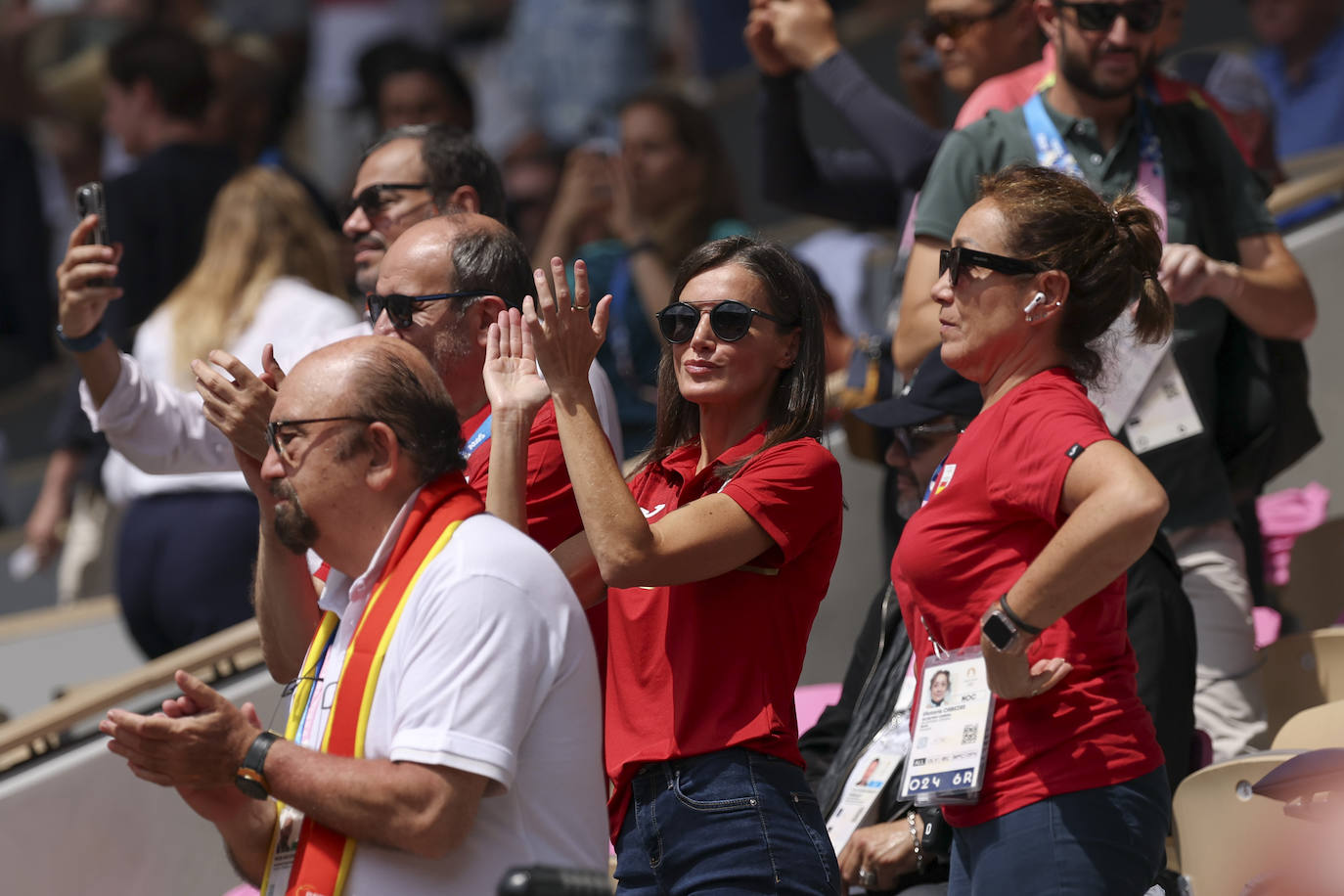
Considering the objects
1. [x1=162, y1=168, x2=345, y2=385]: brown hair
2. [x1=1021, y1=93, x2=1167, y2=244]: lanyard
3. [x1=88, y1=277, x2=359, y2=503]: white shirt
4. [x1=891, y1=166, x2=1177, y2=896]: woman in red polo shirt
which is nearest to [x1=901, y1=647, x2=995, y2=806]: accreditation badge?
[x1=891, y1=166, x2=1177, y2=896]: woman in red polo shirt

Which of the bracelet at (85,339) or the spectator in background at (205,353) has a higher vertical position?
the bracelet at (85,339)

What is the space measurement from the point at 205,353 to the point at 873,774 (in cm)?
236

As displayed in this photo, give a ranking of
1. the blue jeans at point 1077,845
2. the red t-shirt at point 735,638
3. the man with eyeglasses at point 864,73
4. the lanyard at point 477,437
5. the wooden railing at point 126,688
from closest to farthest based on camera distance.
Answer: the blue jeans at point 1077,845
the red t-shirt at point 735,638
the lanyard at point 477,437
the wooden railing at point 126,688
the man with eyeglasses at point 864,73

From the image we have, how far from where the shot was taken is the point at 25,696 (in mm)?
7395

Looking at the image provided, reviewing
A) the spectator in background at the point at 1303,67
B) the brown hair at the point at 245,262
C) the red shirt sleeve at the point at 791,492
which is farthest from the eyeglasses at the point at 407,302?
the spectator in background at the point at 1303,67

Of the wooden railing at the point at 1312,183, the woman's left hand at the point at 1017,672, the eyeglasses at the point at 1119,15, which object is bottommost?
the woman's left hand at the point at 1017,672

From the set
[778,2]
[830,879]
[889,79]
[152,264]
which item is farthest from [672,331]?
[889,79]

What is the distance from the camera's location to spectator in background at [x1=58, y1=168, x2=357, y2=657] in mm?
5121

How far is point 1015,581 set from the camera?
9.21 ft

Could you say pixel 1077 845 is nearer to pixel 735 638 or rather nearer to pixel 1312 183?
pixel 735 638

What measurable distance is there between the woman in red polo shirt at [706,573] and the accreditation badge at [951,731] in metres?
0.19

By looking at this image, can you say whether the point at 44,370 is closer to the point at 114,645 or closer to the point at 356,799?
the point at 114,645

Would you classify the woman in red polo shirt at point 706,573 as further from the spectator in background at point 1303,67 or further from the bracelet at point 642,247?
the spectator in background at point 1303,67

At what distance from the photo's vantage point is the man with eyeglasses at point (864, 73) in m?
4.78
